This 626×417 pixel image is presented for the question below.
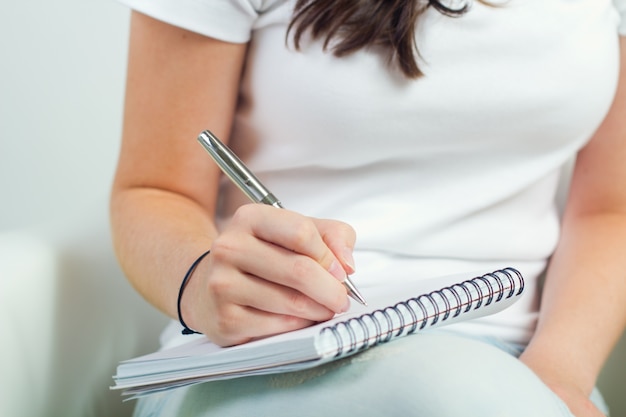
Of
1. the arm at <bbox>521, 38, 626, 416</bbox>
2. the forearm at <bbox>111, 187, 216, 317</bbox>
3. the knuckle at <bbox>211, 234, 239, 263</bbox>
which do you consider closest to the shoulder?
the forearm at <bbox>111, 187, 216, 317</bbox>

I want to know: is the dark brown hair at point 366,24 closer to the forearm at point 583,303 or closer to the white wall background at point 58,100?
the forearm at point 583,303

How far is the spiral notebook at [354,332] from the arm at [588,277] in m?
0.22

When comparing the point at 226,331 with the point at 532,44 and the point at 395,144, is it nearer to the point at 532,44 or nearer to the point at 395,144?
the point at 395,144

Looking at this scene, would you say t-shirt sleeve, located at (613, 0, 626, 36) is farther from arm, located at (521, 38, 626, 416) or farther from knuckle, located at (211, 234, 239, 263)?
knuckle, located at (211, 234, 239, 263)

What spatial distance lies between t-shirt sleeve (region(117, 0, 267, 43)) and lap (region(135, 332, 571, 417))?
0.31 metres

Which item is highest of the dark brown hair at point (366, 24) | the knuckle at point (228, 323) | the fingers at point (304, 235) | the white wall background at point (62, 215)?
the dark brown hair at point (366, 24)

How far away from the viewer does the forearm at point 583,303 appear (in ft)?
2.39

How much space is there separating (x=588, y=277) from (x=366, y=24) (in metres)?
0.32

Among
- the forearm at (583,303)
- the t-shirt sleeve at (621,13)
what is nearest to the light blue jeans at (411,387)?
the forearm at (583,303)

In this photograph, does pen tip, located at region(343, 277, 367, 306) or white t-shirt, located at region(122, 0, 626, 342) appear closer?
pen tip, located at region(343, 277, 367, 306)

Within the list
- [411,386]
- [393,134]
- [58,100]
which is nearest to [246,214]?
[411,386]

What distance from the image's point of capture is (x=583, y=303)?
77 cm

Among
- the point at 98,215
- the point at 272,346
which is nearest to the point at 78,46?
the point at 98,215

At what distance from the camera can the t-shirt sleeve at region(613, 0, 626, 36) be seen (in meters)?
0.81
